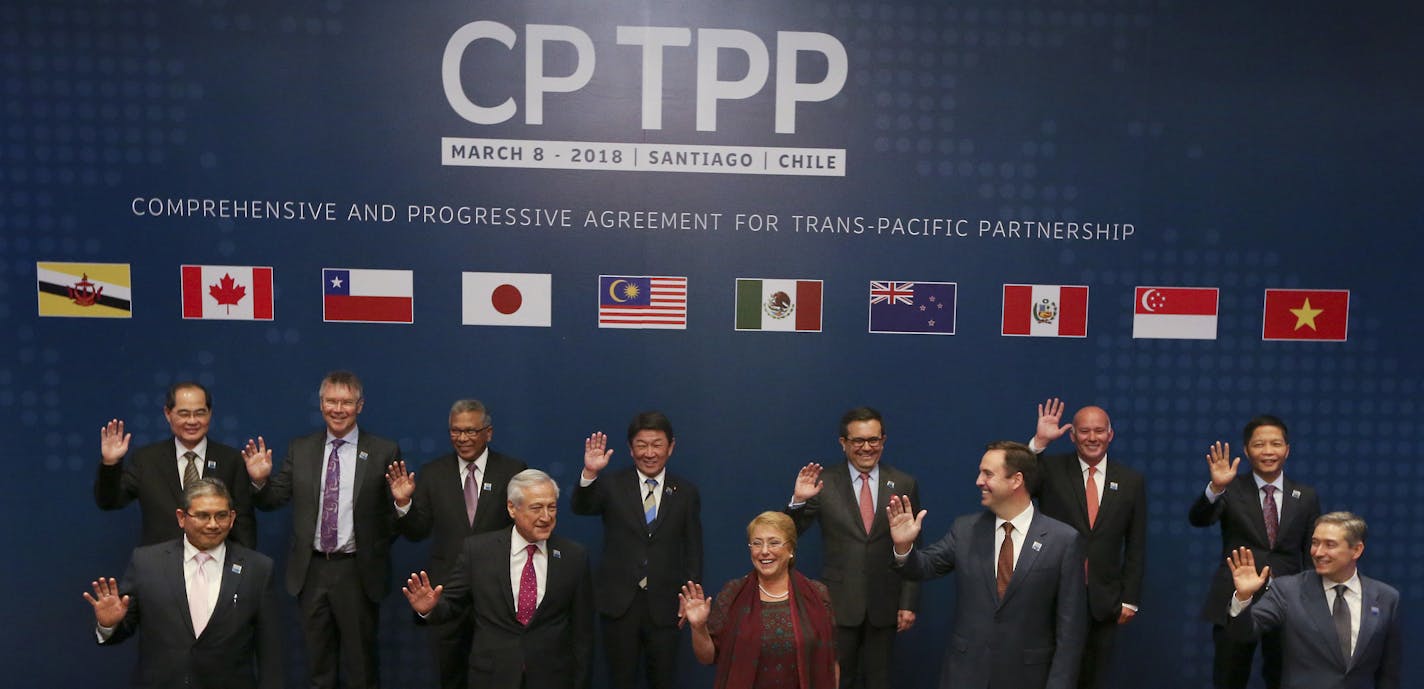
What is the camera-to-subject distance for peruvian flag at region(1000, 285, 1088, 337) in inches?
250

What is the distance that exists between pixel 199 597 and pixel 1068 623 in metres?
3.52

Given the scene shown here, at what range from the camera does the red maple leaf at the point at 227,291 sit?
241 inches

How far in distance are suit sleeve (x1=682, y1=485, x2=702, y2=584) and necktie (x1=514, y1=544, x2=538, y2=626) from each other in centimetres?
105

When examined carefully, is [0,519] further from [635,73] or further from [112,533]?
[635,73]

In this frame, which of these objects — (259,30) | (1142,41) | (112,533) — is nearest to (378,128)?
(259,30)

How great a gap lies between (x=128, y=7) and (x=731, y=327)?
3.85 meters

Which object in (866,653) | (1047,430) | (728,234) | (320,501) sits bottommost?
(866,653)

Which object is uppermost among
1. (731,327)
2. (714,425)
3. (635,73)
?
(635,73)

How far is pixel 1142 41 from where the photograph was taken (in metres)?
6.27

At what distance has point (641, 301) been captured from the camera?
247 inches

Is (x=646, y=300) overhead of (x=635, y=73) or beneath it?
beneath

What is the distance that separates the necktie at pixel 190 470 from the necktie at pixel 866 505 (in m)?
3.33

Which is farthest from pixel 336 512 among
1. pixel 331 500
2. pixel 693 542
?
pixel 693 542

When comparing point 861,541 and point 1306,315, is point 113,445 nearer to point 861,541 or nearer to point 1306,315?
point 861,541
